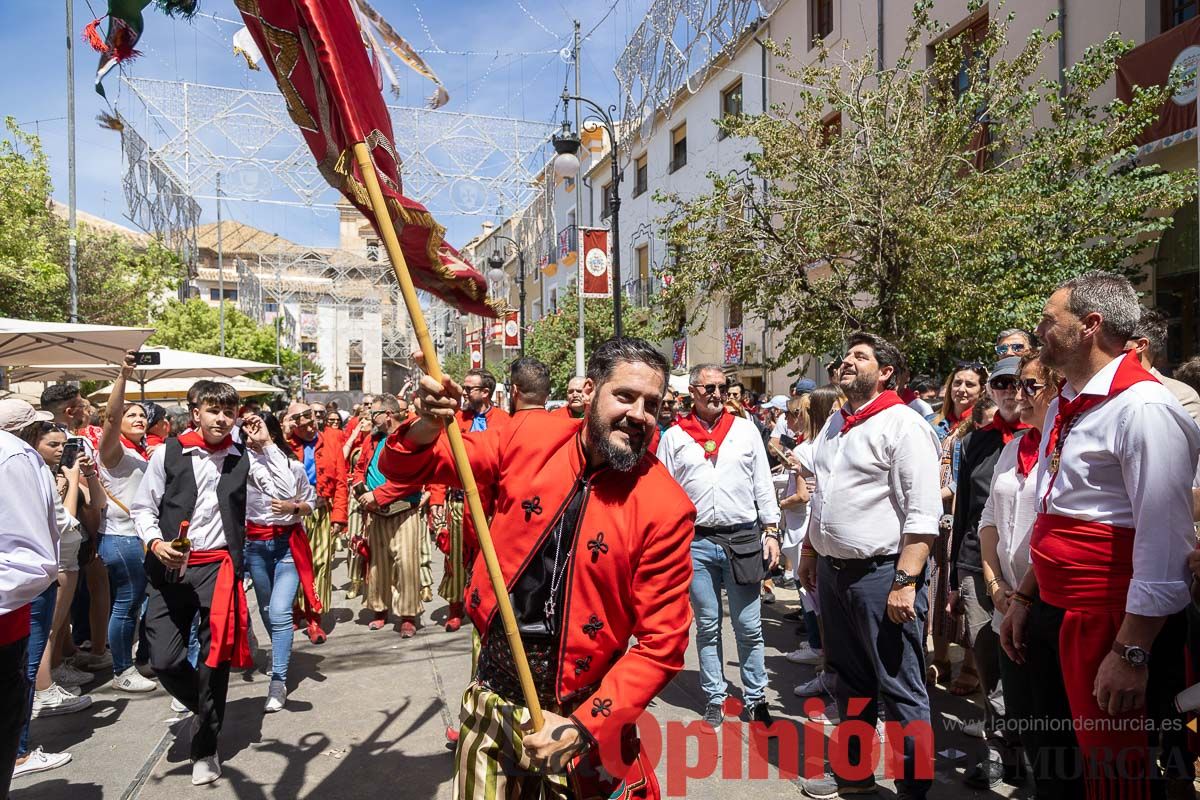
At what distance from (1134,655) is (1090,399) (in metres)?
0.83

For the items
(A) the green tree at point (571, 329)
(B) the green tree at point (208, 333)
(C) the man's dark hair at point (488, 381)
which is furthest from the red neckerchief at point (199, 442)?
(B) the green tree at point (208, 333)

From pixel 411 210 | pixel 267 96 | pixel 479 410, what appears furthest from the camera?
pixel 267 96

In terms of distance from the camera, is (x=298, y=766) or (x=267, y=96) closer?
(x=298, y=766)

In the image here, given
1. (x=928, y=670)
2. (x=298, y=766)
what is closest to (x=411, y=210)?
(x=298, y=766)

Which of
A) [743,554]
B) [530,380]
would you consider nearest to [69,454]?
[530,380]

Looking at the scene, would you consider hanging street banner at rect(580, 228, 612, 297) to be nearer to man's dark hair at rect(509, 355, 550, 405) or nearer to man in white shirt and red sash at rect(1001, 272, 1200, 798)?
man's dark hair at rect(509, 355, 550, 405)

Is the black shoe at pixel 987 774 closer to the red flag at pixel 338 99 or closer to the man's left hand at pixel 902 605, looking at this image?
the man's left hand at pixel 902 605

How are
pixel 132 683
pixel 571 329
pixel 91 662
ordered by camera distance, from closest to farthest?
1. pixel 132 683
2. pixel 91 662
3. pixel 571 329

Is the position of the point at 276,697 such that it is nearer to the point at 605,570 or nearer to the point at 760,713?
the point at 760,713

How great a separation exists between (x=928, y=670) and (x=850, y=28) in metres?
15.0

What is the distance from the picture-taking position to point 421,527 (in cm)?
766

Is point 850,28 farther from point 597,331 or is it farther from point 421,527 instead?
point 421,527

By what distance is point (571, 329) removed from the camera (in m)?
25.1

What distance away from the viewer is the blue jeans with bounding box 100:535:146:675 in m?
5.79
